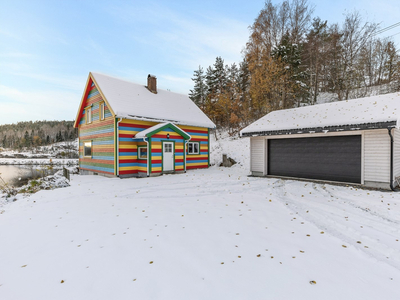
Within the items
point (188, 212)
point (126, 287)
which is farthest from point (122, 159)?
point (126, 287)

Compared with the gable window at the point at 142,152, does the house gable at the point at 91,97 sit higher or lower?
higher

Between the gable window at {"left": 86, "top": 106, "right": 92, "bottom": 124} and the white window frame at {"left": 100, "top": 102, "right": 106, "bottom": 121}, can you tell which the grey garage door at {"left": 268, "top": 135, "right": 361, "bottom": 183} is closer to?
the white window frame at {"left": 100, "top": 102, "right": 106, "bottom": 121}

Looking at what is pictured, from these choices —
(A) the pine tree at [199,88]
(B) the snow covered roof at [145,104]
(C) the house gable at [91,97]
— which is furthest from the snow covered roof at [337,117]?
(A) the pine tree at [199,88]

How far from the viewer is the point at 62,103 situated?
90.6 ft

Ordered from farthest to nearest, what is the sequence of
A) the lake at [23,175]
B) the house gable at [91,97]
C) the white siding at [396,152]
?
the lake at [23,175], the house gable at [91,97], the white siding at [396,152]

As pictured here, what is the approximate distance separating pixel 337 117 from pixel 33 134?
107 m

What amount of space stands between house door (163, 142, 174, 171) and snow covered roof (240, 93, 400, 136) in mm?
4458

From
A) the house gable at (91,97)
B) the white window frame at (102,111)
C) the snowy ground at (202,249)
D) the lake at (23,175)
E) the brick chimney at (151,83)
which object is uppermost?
the brick chimney at (151,83)

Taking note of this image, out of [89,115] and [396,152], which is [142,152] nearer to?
[89,115]

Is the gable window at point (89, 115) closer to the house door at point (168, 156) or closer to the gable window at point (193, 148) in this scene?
the house door at point (168, 156)

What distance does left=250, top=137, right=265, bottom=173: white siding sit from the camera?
11352 mm

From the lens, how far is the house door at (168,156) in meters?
11.8

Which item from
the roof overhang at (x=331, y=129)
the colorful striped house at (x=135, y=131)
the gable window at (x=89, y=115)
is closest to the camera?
the roof overhang at (x=331, y=129)

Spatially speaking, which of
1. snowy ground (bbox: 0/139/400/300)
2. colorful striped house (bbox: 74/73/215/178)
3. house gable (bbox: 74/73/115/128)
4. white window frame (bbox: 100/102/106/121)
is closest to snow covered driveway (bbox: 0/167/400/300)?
snowy ground (bbox: 0/139/400/300)
